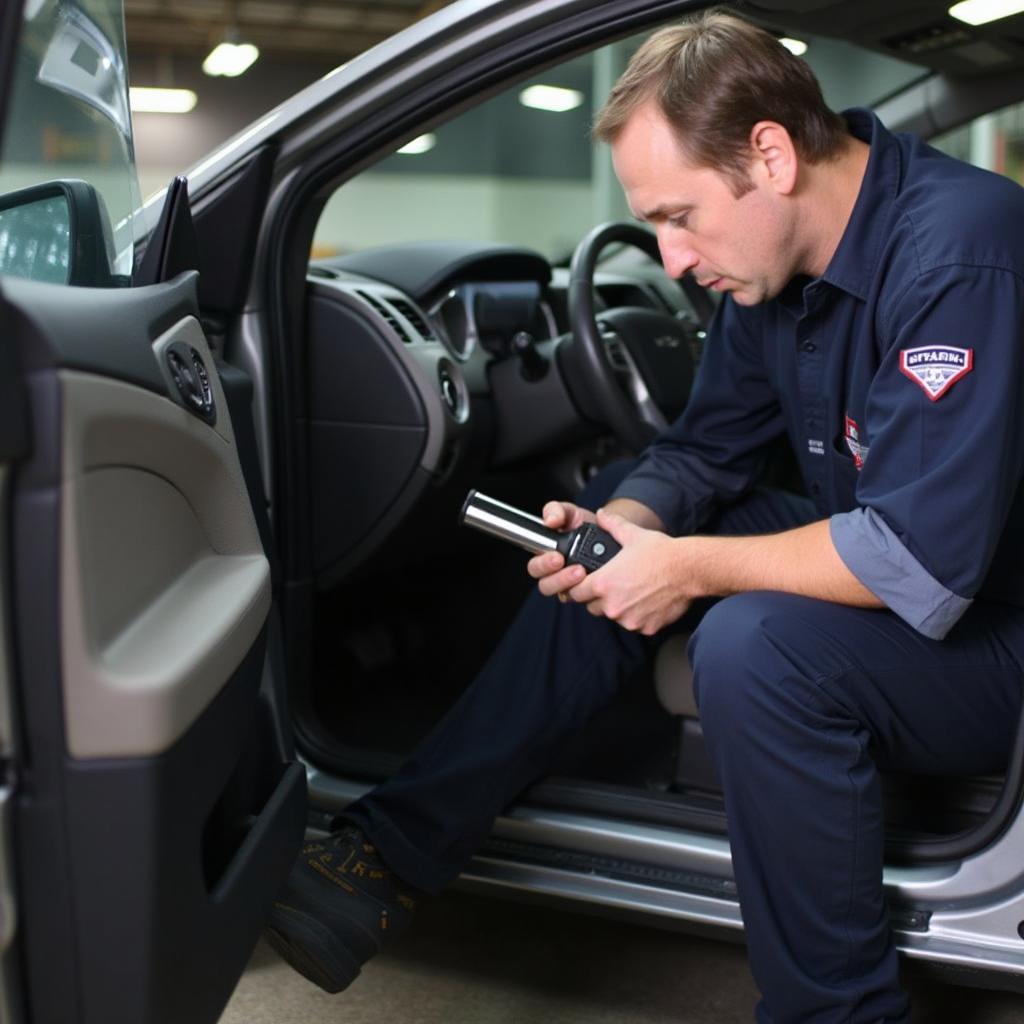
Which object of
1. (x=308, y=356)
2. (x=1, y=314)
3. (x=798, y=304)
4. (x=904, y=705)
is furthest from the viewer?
(x=308, y=356)

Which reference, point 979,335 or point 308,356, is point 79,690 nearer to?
point 979,335

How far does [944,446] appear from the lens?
1.19 metres

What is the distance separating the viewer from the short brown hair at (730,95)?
1316 millimetres

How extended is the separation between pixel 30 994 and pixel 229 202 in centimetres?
95

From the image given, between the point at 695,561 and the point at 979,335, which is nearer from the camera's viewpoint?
the point at 979,335

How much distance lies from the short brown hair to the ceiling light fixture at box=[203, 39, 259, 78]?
932 centimetres

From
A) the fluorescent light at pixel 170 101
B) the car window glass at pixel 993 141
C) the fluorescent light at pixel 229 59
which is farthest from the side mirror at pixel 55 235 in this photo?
the fluorescent light at pixel 170 101

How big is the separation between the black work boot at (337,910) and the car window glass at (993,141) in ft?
4.54

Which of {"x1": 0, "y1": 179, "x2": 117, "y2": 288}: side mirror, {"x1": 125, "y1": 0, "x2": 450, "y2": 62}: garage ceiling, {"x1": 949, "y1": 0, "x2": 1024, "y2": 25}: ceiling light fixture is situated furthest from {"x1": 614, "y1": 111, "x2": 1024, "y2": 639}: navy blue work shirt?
{"x1": 125, "y1": 0, "x2": 450, "y2": 62}: garage ceiling

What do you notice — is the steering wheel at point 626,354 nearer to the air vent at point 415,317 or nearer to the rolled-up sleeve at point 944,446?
the air vent at point 415,317

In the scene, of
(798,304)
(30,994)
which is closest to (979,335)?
(798,304)

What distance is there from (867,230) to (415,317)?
2.63 ft

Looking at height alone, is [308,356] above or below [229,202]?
below

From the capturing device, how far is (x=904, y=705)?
1.31 metres
